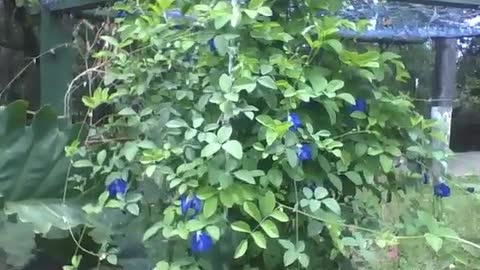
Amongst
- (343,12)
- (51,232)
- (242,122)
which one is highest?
(343,12)

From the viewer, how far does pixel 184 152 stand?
3.86 feet

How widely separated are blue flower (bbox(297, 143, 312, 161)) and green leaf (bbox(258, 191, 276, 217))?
0.07 meters

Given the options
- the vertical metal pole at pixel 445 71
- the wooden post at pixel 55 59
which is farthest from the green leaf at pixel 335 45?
the vertical metal pole at pixel 445 71

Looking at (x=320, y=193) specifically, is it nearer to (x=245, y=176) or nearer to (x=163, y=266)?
(x=245, y=176)

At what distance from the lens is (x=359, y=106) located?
1269mm

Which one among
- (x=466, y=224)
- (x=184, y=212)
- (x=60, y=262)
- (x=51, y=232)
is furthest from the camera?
(x=466, y=224)

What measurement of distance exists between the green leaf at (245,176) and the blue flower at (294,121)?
0.09m

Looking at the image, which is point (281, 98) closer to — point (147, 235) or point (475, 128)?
point (147, 235)

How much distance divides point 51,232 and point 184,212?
0.40 m

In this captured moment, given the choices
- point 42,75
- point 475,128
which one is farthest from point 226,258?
point 475,128

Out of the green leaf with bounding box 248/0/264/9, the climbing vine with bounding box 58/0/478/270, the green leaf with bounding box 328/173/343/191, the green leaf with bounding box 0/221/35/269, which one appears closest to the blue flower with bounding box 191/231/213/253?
the climbing vine with bounding box 58/0/478/270

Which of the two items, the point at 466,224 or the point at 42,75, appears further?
the point at 466,224

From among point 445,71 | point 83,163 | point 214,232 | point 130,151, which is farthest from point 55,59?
point 445,71

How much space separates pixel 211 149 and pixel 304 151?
141 millimetres
